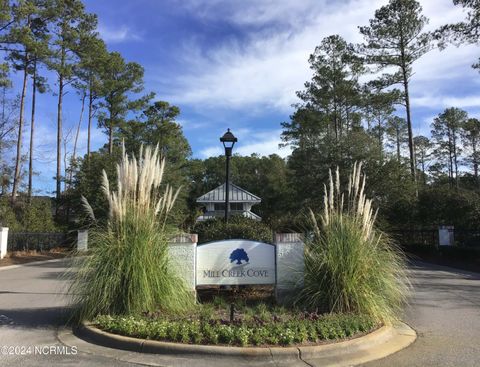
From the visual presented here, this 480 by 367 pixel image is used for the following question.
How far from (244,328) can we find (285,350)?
76 centimetres

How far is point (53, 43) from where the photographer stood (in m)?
32.4

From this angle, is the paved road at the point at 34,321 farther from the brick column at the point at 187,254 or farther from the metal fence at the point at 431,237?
the metal fence at the point at 431,237

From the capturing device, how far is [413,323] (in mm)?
7715

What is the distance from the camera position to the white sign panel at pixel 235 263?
8.80 m

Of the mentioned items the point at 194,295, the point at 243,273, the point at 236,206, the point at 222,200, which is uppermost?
the point at 222,200

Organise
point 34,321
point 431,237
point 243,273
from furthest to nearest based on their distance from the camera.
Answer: point 431,237 < point 243,273 < point 34,321

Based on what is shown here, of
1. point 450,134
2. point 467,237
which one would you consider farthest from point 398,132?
point 467,237

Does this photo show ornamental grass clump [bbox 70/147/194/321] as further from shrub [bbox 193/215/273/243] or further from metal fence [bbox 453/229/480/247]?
metal fence [bbox 453/229/480/247]

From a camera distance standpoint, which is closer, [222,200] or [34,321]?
[34,321]

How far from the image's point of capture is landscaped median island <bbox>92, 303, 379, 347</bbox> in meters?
5.95

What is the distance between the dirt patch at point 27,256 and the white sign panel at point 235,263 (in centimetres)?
1408

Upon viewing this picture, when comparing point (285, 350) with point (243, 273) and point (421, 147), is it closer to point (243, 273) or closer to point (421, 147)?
point (243, 273)

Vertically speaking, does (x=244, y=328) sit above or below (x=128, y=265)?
below

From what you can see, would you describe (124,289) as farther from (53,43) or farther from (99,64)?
(99,64)
